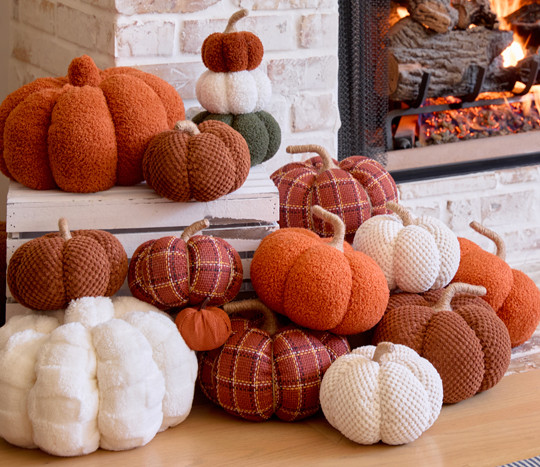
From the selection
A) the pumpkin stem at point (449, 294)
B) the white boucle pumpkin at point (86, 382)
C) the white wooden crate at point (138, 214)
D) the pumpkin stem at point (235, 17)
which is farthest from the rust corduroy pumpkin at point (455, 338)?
the pumpkin stem at point (235, 17)

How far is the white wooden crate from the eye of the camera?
1.21 meters

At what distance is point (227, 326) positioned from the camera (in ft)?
3.76

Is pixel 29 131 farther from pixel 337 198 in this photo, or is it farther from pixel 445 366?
pixel 445 366

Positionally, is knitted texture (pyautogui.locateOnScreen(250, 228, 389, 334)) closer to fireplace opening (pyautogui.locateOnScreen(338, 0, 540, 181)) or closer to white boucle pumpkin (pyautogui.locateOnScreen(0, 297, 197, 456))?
white boucle pumpkin (pyautogui.locateOnScreen(0, 297, 197, 456))

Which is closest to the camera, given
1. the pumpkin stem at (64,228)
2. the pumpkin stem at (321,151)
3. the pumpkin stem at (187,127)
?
the pumpkin stem at (64,228)

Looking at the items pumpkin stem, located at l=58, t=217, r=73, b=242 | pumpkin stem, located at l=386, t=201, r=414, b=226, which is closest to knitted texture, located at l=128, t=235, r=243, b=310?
pumpkin stem, located at l=58, t=217, r=73, b=242

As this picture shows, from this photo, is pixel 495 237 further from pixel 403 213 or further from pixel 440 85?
pixel 440 85

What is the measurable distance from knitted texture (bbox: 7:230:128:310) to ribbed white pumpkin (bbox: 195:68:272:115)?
43 centimetres

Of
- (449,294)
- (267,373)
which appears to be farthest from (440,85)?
(267,373)

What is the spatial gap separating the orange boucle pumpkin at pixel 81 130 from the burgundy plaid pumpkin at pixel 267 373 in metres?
0.34

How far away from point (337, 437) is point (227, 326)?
232mm

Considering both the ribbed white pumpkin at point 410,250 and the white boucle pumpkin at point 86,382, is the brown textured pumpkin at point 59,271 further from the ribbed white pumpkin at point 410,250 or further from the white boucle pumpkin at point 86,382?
the ribbed white pumpkin at point 410,250

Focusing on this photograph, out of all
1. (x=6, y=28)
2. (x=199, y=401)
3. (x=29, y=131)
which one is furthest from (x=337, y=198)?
(x=6, y=28)

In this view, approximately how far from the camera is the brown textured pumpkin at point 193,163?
1169mm
